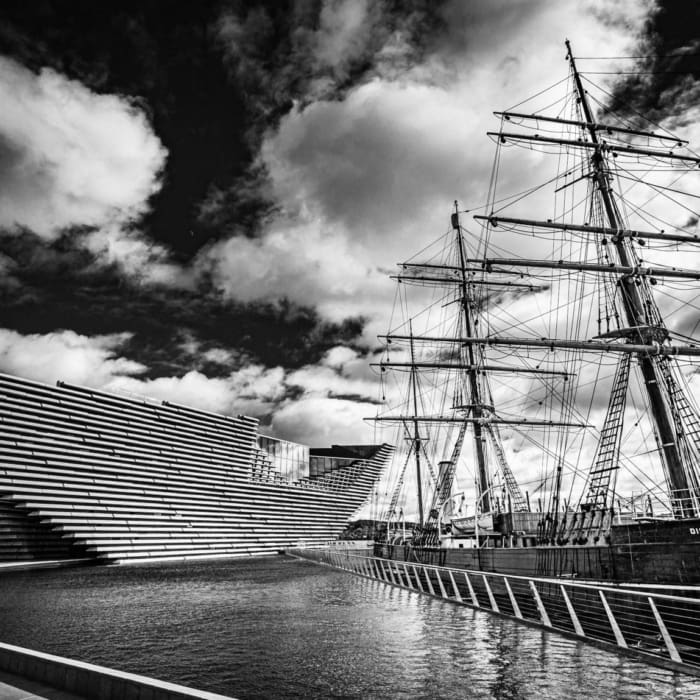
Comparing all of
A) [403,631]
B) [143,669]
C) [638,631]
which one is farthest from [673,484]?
[143,669]

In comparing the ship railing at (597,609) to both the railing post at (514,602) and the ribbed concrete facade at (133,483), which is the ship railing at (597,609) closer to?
A: the railing post at (514,602)

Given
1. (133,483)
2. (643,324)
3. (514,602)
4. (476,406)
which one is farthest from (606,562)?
(133,483)

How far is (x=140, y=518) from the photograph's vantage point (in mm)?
52656

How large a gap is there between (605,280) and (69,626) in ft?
80.2

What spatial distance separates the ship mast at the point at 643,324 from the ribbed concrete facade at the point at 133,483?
4483 cm

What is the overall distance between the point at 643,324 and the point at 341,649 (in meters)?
20.1

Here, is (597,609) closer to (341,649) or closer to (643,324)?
(341,649)

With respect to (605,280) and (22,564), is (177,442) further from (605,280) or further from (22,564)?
(605,280)

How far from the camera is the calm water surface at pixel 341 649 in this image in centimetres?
587

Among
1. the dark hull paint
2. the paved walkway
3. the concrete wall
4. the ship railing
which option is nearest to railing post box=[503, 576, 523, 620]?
the ship railing

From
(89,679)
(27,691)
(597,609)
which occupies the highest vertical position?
(89,679)

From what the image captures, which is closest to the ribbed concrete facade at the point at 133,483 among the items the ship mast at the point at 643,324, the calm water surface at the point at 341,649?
the calm water surface at the point at 341,649

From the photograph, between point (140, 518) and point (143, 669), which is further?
point (140, 518)

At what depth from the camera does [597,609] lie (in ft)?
45.3
